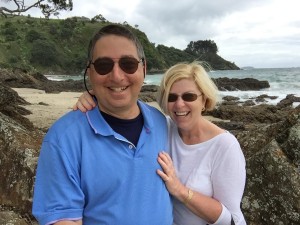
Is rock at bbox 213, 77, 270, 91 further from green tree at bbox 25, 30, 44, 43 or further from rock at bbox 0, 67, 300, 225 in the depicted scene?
green tree at bbox 25, 30, 44, 43

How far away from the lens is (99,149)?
79.0 inches

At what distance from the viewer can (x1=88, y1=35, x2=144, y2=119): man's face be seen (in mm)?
2135

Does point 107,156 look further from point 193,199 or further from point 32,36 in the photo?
point 32,36

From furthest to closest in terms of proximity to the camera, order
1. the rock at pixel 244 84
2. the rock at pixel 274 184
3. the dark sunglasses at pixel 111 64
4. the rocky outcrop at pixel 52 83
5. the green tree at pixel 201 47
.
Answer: the green tree at pixel 201 47, the rock at pixel 244 84, the rocky outcrop at pixel 52 83, the rock at pixel 274 184, the dark sunglasses at pixel 111 64

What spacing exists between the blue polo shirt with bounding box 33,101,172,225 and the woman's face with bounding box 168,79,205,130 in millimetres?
408

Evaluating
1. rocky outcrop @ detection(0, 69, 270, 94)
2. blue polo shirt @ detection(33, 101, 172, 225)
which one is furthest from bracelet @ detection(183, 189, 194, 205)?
rocky outcrop @ detection(0, 69, 270, 94)

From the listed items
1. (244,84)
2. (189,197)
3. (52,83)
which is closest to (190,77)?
(189,197)

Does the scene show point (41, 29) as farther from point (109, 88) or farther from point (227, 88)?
point (109, 88)

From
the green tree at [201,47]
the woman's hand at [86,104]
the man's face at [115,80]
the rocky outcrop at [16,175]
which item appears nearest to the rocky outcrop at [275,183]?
the man's face at [115,80]

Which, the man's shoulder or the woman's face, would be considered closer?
the man's shoulder

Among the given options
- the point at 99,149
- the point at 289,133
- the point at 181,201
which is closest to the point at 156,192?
the point at 181,201

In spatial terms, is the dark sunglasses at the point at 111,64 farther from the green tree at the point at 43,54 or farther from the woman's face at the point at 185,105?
the green tree at the point at 43,54

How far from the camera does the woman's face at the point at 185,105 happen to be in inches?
98.7

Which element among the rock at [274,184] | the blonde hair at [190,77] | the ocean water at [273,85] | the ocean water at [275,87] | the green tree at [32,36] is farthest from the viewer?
the green tree at [32,36]
